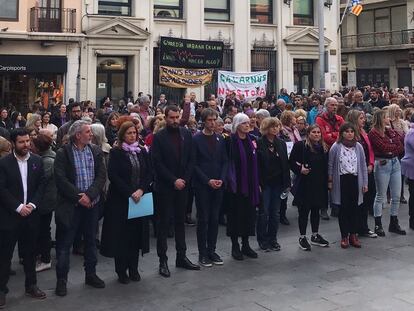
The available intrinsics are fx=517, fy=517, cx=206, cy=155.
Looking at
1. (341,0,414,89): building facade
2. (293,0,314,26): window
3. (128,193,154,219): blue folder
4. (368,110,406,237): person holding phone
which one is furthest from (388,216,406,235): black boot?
(341,0,414,89): building facade

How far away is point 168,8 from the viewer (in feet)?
77.6

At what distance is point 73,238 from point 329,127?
5.21 m

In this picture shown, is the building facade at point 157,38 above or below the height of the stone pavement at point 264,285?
above

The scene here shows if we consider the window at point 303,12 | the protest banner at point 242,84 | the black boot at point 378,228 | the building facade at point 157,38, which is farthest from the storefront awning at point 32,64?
the black boot at point 378,228

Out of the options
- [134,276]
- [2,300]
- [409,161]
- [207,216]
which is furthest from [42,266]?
[409,161]

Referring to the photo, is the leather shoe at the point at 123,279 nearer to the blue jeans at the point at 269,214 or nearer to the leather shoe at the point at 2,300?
the leather shoe at the point at 2,300

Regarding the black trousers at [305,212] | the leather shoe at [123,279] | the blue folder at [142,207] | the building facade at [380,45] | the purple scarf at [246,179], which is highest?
the building facade at [380,45]

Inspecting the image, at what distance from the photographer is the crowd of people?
242 inches

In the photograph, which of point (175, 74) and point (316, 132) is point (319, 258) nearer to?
point (316, 132)

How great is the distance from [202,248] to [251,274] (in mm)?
809

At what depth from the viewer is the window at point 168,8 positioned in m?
23.4

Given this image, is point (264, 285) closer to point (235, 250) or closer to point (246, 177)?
point (235, 250)

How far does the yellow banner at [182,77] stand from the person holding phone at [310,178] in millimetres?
11919

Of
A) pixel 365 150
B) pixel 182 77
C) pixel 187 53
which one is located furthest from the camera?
pixel 187 53
